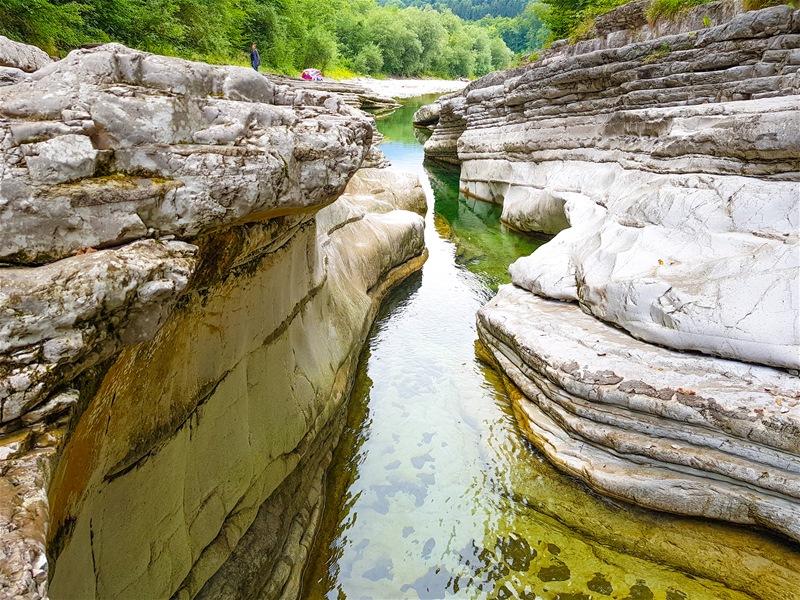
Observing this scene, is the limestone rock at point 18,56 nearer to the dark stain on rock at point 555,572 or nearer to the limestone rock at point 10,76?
the limestone rock at point 10,76

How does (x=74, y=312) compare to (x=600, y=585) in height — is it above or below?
above

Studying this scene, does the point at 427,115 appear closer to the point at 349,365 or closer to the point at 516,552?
the point at 349,365

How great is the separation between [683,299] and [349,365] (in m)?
3.54

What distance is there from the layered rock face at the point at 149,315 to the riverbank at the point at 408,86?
43.8 metres

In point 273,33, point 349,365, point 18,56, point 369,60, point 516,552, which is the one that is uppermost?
point 369,60

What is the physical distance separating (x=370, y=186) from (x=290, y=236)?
Result: 7.78 metres

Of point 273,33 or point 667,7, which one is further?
point 273,33

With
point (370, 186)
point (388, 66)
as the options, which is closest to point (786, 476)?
point (370, 186)

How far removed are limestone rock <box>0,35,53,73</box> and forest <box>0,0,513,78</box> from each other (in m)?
6.22

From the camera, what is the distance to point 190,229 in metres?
2.34

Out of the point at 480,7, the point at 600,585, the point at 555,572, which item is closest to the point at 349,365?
the point at 555,572

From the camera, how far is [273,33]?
2916cm

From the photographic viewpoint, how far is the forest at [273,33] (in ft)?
34.0

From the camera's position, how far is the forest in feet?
34.0
